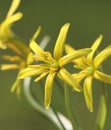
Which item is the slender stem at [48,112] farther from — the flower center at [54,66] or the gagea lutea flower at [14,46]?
the flower center at [54,66]

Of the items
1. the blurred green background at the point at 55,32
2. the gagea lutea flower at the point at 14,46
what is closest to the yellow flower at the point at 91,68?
the gagea lutea flower at the point at 14,46

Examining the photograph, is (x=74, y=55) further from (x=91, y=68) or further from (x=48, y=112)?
(x=48, y=112)

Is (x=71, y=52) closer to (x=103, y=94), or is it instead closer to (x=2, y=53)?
(x=103, y=94)

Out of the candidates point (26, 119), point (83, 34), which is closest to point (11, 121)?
point (26, 119)

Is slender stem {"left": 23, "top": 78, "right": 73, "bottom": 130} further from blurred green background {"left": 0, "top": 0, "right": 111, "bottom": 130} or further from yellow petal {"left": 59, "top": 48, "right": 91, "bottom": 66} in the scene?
blurred green background {"left": 0, "top": 0, "right": 111, "bottom": 130}

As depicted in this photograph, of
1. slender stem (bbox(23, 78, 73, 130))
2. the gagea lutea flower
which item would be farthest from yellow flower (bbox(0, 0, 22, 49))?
slender stem (bbox(23, 78, 73, 130))

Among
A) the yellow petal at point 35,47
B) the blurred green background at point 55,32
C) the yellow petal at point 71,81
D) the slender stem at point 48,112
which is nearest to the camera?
the yellow petal at point 71,81
